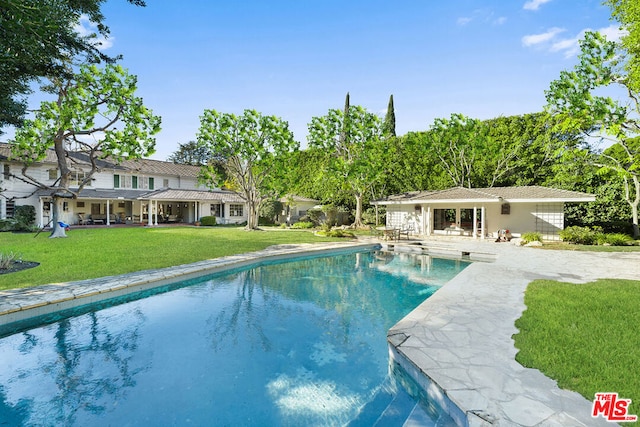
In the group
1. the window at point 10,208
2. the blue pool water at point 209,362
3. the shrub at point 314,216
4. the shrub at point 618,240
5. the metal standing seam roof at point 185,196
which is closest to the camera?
the blue pool water at point 209,362

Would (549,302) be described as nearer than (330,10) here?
Yes

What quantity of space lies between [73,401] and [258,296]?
483 centimetres

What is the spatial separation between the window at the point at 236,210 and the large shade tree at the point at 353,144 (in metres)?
12.6

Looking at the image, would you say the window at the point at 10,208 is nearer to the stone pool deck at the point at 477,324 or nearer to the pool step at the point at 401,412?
the stone pool deck at the point at 477,324

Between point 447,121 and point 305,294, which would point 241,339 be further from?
point 447,121

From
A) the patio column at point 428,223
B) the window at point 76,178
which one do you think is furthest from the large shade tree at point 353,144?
the window at point 76,178

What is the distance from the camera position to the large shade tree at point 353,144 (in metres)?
24.7

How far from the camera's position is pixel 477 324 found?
503cm

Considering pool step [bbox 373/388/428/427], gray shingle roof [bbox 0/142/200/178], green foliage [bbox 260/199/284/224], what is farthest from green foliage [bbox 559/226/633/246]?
gray shingle roof [bbox 0/142/200/178]

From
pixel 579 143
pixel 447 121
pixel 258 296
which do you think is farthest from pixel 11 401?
pixel 579 143

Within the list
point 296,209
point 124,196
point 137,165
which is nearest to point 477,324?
point 296,209

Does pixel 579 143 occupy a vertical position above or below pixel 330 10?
below

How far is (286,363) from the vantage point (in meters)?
4.83

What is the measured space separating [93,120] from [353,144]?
18617 mm
